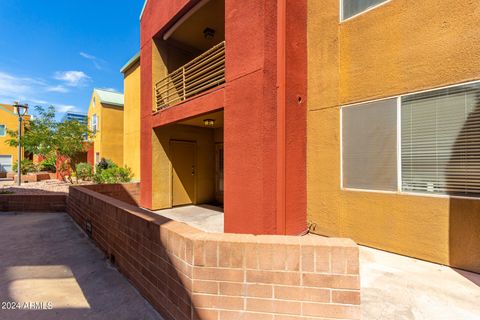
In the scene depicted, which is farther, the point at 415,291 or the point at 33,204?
A: the point at 33,204

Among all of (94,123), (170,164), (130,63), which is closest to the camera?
(170,164)

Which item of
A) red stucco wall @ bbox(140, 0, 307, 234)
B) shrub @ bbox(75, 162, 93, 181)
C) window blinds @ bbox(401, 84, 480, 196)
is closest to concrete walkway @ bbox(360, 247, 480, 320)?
window blinds @ bbox(401, 84, 480, 196)

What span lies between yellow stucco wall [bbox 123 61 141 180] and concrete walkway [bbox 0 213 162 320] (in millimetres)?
7081

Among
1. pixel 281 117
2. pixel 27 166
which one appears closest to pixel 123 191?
pixel 281 117

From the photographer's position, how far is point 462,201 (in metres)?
3.39

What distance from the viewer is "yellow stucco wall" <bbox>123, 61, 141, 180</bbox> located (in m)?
12.2

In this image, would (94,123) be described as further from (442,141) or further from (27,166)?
(442,141)

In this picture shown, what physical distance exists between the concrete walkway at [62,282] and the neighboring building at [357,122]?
7.69 feet

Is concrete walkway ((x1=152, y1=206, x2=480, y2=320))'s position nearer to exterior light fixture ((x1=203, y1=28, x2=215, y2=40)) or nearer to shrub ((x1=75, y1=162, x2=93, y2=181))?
exterior light fixture ((x1=203, y1=28, x2=215, y2=40))

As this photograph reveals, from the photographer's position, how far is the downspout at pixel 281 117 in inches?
169

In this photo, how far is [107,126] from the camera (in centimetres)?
1614

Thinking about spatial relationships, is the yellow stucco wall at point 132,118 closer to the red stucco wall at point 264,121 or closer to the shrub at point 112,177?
the shrub at point 112,177

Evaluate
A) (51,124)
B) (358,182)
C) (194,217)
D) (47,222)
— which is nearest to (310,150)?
(358,182)

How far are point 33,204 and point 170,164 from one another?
16.4 feet
